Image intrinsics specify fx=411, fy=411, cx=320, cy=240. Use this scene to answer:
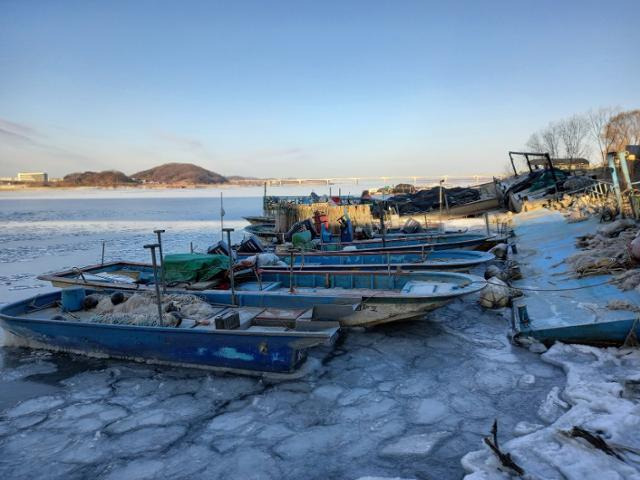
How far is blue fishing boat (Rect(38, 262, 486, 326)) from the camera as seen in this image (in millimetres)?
7332

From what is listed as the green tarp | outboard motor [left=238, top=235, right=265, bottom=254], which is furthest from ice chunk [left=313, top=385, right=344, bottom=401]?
outboard motor [left=238, top=235, right=265, bottom=254]

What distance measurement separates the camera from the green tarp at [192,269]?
9.14 meters

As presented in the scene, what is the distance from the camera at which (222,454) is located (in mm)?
4484

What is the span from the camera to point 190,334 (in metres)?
6.38

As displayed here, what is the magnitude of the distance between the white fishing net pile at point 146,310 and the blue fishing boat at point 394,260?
2.55 m

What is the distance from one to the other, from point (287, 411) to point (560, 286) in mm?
6400

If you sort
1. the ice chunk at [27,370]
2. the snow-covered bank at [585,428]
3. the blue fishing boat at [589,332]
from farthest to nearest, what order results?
the ice chunk at [27,370] < the blue fishing boat at [589,332] < the snow-covered bank at [585,428]

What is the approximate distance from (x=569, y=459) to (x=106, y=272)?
35.3ft

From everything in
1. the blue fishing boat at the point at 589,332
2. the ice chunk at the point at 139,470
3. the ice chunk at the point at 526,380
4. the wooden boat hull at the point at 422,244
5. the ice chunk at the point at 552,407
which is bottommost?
the ice chunk at the point at 139,470

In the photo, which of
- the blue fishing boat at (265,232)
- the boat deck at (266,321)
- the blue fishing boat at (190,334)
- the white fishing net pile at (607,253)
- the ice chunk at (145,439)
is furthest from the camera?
the blue fishing boat at (265,232)

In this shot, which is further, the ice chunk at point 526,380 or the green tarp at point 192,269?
the green tarp at point 192,269

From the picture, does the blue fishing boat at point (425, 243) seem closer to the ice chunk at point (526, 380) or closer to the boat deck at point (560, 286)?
the boat deck at point (560, 286)

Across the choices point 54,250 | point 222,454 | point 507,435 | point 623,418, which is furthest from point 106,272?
point 54,250

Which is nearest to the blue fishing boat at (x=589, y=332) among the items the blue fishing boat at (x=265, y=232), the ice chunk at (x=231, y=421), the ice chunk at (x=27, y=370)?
the ice chunk at (x=231, y=421)
